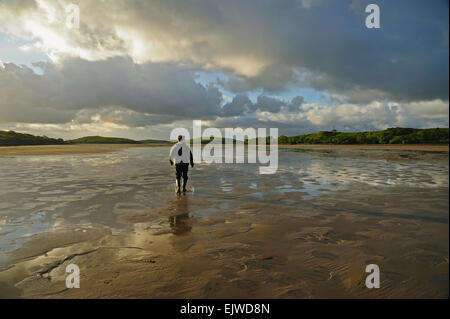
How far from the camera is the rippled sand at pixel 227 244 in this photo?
Answer: 3.94m

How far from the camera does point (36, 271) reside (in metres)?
4.60

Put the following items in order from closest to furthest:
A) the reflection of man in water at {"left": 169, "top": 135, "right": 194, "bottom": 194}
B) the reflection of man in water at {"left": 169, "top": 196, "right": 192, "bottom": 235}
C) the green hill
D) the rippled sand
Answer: the rippled sand → the reflection of man in water at {"left": 169, "top": 196, "right": 192, "bottom": 235} → the reflection of man in water at {"left": 169, "top": 135, "right": 194, "bottom": 194} → the green hill

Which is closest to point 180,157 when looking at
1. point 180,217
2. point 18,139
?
point 180,217

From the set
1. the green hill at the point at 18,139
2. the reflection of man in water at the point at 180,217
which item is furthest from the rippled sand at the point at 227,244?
the green hill at the point at 18,139

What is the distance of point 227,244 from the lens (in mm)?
5762

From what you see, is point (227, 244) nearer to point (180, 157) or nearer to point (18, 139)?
point (180, 157)

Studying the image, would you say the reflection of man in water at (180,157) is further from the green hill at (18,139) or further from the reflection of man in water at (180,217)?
the green hill at (18,139)

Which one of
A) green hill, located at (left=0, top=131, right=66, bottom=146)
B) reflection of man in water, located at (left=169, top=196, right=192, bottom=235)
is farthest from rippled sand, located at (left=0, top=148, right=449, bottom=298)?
green hill, located at (left=0, top=131, right=66, bottom=146)

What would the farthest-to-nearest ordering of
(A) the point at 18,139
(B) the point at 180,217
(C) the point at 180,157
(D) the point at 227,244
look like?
(A) the point at 18,139
(C) the point at 180,157
(B) the point at 180,217
(D) the point at 227,244

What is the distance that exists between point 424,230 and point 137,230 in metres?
8.24

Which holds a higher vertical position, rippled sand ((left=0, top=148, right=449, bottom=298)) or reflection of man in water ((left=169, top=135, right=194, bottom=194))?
reflection of man in water ((left=169, top=135, right=194, bottom=194))

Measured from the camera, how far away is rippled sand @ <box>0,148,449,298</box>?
394 centimetres

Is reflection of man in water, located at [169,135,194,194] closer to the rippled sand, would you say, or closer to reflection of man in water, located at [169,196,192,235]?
the rippled sand
